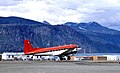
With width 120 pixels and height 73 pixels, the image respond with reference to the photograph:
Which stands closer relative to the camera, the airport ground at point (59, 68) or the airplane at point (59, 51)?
the airport ground at point (59, 68)

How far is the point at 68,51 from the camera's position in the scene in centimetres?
16612

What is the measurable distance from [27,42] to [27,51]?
8.12 metres

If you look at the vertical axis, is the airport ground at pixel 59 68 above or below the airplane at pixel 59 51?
below

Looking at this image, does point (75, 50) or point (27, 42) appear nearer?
point (75, 50)

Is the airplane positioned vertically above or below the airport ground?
above

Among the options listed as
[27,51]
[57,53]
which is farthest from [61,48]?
[27,51]

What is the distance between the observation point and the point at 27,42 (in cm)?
18300

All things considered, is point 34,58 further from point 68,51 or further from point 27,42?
point 68,51

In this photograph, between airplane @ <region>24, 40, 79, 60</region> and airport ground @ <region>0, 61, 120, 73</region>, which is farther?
airplane @ <region>24, 40, 79, 60</region>

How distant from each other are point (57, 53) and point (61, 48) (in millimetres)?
2852

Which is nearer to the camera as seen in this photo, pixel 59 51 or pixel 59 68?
pixel 59 68

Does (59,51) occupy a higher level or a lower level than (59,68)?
higher

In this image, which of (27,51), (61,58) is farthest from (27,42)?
(61,58)

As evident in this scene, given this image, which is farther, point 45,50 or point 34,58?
point 34,58
